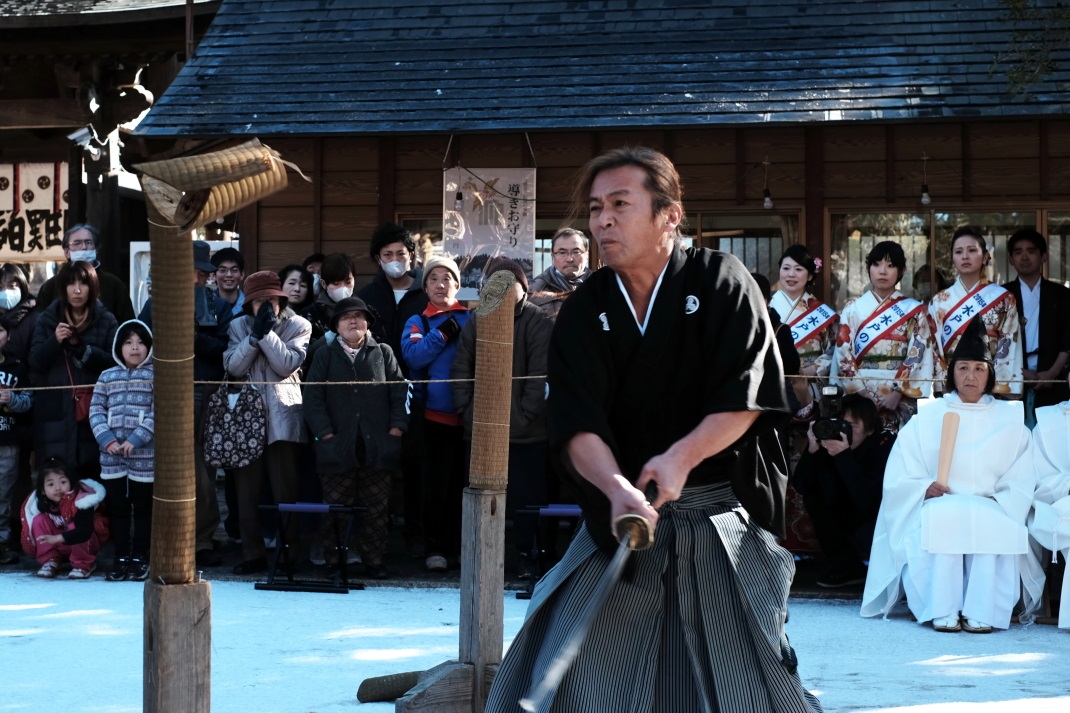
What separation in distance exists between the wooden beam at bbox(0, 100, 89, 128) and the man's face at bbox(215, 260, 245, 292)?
3845 mm

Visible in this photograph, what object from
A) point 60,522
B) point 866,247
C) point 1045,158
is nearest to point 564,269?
point 866,247

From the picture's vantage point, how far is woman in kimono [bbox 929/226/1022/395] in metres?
7.42

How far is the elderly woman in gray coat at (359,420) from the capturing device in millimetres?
7191

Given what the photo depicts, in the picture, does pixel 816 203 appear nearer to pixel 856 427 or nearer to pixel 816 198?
pixel 816 198

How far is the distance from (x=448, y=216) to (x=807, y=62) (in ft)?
9.58

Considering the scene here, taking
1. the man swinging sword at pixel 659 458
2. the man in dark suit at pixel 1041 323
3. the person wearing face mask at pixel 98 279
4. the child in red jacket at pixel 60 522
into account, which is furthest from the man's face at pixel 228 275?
the man swinging sword at pixel 659 458

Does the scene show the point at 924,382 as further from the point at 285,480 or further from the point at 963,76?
the point at 285,480

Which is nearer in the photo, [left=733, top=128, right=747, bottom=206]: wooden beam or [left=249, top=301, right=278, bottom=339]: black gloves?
[left=249, top=301, right=278, bottom=339]: black gloves

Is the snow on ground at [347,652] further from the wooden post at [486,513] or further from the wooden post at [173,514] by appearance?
the wooden post at [173,514]

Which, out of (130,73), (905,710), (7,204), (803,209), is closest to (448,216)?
(803,209)

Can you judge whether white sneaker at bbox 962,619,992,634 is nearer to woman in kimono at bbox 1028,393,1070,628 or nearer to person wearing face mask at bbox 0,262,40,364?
woman in kimono at bbox 1028,393,1070,628

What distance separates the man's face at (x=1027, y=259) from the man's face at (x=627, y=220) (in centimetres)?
567

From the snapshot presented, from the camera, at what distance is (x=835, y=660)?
5.45 m

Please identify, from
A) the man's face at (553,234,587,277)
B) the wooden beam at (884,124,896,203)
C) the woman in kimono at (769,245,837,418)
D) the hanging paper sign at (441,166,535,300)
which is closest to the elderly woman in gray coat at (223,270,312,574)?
the man's face at (553,234,587,277)
